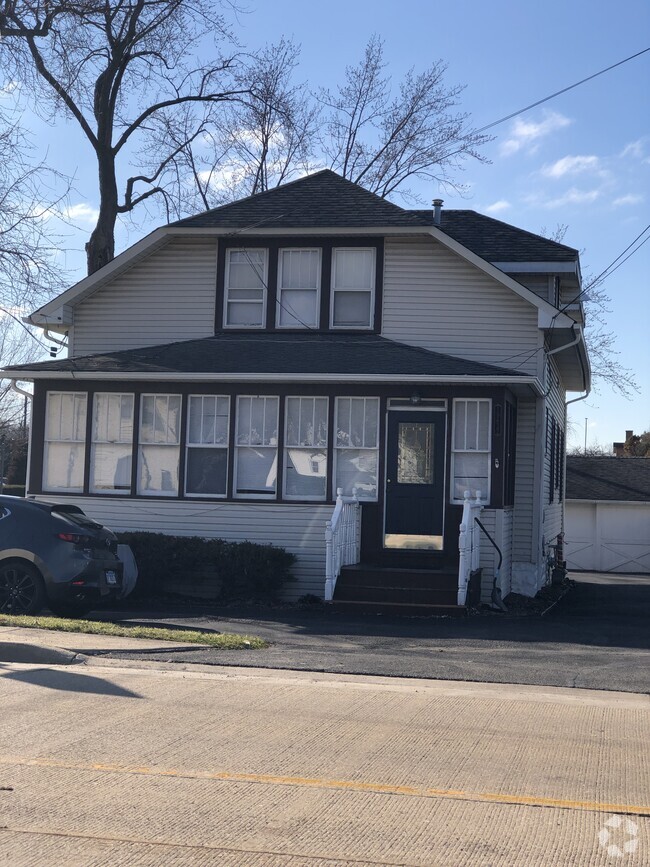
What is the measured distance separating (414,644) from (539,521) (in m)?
7.62

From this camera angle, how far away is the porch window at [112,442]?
60.9ft

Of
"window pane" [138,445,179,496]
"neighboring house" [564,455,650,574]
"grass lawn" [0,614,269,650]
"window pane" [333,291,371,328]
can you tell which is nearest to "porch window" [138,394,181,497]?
"window pane" [138,445,179,496]

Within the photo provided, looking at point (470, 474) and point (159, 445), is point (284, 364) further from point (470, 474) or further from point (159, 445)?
point (470, 474)

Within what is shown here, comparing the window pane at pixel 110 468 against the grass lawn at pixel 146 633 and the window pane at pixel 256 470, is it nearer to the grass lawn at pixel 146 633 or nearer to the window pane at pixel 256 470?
the window pane at pixel 256 470

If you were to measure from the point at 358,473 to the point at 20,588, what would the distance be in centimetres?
622

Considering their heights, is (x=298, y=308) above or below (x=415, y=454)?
above

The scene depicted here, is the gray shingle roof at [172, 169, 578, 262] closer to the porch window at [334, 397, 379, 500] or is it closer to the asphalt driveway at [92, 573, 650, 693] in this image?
the porch window at [334, 397, 379, 500]

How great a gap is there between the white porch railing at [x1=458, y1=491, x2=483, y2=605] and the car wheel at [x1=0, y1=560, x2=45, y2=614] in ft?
19.5

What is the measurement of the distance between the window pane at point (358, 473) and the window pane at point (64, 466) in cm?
467

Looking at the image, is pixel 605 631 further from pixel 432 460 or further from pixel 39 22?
pixel 39 22

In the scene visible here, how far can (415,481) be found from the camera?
17.8m

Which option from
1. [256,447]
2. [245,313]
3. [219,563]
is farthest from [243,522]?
[245,313]

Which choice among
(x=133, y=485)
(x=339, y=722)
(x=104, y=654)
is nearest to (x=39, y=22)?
(x=133, y=485)

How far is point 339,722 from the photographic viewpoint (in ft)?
26.4
